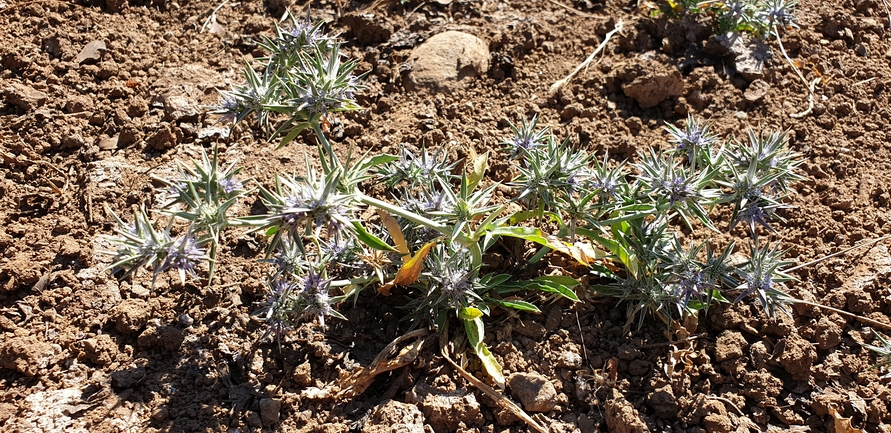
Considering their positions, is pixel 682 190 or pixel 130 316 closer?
pixel 682 190

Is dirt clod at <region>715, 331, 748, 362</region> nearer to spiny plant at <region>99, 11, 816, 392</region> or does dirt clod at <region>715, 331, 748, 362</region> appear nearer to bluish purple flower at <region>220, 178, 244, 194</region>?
spiny plant at <region>99, 11, 816, 392</region>

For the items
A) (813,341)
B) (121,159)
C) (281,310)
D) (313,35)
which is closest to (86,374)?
(281,310)

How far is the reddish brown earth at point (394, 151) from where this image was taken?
10.5ft

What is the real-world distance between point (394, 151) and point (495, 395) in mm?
1740

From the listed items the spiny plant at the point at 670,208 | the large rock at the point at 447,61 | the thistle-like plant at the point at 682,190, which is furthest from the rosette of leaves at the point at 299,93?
the large rock at the point at 447,61

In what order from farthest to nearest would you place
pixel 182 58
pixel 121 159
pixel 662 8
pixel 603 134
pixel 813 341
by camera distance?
pixel 662 8, pixel 182 58, pixel 603 134, pixel 121 159, pixel 813 341

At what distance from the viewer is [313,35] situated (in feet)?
10.7

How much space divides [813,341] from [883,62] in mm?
2483

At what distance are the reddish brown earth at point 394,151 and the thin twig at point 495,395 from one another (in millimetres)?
51

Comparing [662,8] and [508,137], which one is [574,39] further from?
[508,137]

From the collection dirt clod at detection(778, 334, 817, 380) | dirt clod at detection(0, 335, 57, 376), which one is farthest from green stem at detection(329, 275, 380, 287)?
dirt clod at detection(778, 334, 817, 380)

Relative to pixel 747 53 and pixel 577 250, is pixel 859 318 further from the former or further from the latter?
pixel 747 53

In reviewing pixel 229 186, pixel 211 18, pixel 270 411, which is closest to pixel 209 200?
pixel 229 186

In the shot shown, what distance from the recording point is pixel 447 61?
471 centimetres
